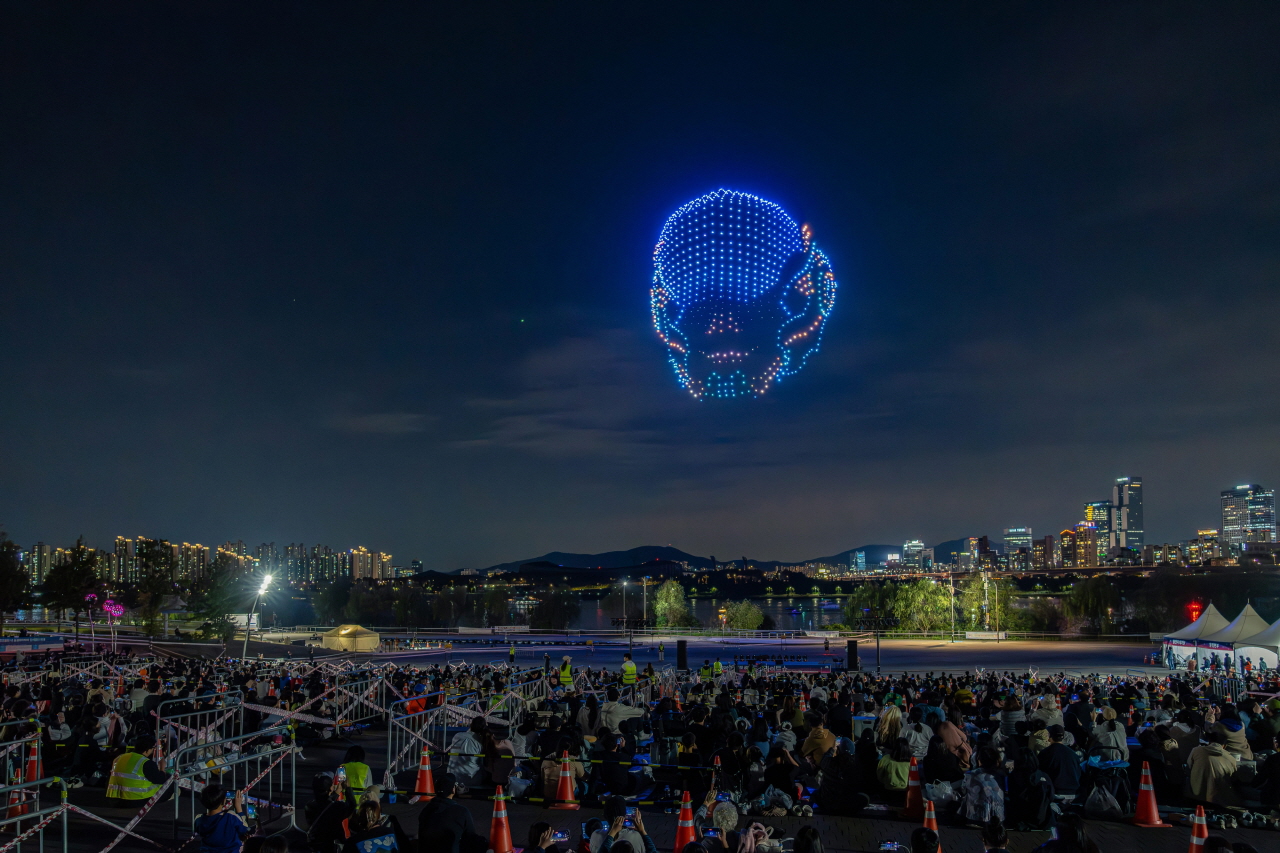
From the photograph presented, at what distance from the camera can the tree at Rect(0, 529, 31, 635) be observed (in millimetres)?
64875

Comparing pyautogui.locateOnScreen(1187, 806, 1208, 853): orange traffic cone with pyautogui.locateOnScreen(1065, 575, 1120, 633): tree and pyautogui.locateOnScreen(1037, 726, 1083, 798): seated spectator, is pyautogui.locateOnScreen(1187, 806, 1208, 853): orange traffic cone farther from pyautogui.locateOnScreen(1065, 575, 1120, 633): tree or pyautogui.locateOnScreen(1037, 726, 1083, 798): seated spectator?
pyautogui.locateOnScreen(1065, 575, 1120, 633): tree

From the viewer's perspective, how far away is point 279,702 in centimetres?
2067

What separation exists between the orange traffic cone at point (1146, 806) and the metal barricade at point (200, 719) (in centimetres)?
1504

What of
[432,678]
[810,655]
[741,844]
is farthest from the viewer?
[810,655]

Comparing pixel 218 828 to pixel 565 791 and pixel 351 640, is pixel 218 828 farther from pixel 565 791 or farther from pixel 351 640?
pixel 351 640

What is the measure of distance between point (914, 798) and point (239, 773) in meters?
12.0

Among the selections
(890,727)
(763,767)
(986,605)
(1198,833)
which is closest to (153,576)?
(763,767)

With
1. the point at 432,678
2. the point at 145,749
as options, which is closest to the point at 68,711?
the point at 145,749

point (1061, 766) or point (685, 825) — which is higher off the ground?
point (685, 825)

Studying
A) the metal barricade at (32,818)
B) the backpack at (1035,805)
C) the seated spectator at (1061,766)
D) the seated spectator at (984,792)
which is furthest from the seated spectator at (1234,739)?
the metal barricade at (32,818)

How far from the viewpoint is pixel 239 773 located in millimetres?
15609

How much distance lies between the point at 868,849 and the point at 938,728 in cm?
268

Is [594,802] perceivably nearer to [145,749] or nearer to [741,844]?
[741,844]

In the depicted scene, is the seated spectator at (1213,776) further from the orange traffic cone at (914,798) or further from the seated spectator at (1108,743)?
the orange traffic cone at (914,798)
